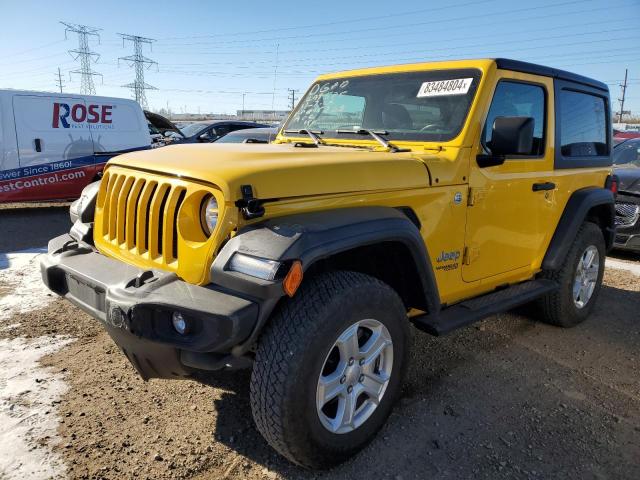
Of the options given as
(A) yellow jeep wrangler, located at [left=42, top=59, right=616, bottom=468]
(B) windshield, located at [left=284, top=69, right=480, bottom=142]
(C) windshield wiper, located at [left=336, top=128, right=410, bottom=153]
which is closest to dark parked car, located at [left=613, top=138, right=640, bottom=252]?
(A) yellow jeep wrangler, located at [left=42, top=59, right=616, bottom=468]

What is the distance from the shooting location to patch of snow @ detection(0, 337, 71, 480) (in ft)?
7.86

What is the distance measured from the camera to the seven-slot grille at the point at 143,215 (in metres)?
2.39

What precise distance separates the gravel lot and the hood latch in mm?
1258

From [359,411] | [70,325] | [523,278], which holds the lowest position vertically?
[70,325]

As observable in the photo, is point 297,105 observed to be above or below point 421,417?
above

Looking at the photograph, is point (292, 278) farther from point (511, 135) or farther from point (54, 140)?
point (54, 140)

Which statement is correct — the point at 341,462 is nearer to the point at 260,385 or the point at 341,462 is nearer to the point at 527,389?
the point at 260,385

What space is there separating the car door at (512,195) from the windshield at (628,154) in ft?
16.3

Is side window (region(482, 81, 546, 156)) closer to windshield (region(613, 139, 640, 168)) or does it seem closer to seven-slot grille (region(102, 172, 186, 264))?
seven-slot grille (region(102, 172, 186, 264))

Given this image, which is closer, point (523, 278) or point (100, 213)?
point (100, 213)

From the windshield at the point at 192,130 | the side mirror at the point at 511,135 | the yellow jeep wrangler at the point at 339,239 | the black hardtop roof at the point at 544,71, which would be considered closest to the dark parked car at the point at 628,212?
the black hardtop roof at the point at 544,71

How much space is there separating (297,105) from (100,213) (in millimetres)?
1960

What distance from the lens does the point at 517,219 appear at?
3.52 m

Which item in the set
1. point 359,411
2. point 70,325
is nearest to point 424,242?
point 359,411
